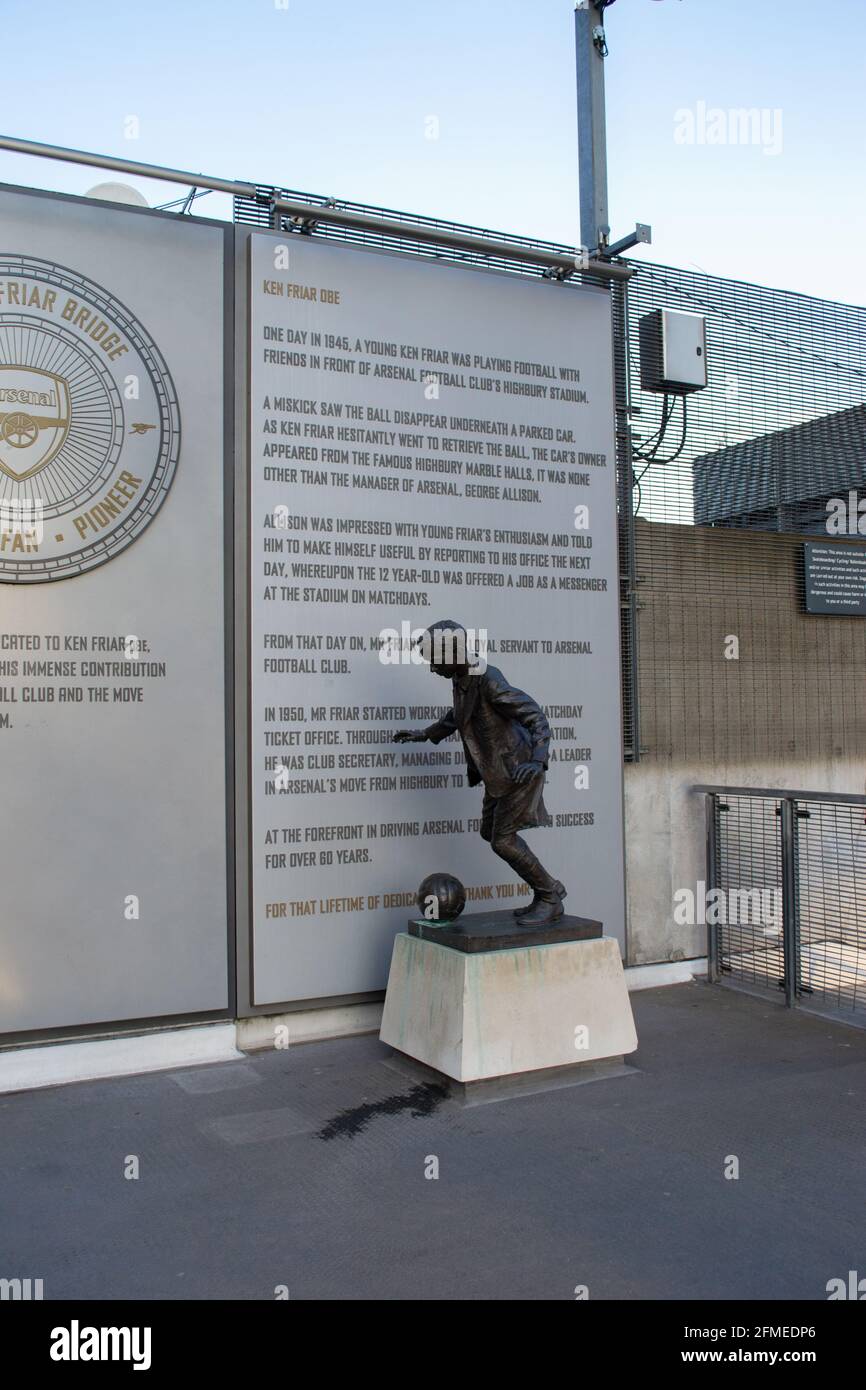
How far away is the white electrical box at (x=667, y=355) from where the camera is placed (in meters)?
8.16

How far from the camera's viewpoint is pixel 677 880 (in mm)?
7895

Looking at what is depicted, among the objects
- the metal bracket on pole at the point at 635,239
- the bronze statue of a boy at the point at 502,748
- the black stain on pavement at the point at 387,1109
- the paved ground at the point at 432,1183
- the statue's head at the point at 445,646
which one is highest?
the metal bracket on pole at the point at 635,239

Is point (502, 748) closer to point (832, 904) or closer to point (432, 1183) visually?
point (432, 1183)

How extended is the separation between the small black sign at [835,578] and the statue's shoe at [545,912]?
398 cm

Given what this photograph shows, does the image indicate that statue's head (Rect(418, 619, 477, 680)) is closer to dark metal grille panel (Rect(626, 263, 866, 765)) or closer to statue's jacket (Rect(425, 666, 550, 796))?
statue's jacket (Rect(425, 666, 550, 796))

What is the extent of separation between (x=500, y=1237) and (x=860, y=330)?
27.4 feet

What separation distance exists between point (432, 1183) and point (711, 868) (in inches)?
162

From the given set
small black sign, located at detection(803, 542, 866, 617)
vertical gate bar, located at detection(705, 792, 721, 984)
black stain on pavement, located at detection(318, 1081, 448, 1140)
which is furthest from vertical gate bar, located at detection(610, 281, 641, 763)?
black stain on pavement, located at detection(318, 1081, 448, 1140)

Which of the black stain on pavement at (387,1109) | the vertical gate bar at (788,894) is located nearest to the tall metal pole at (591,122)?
the vertical gate bar at (788,894)

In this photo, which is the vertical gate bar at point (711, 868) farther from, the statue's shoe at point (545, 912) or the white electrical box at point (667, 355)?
the white electrical box at point (667, 355)

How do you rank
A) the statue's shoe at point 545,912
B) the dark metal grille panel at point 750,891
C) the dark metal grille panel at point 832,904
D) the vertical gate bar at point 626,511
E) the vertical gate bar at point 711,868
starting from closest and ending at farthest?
1. the statue's shoe at point 545,912
2. the dark metal grille panel at point 832,904
3. the dark metal grille panel at point 750,891
4. the vertical gate bar at point 626,511
5. the vertical gate bar at point 711,868

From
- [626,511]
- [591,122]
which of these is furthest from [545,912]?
A: [591,122]

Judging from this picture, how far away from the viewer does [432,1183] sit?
4410mm

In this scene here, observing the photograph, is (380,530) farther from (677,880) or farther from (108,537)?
(677,880)
